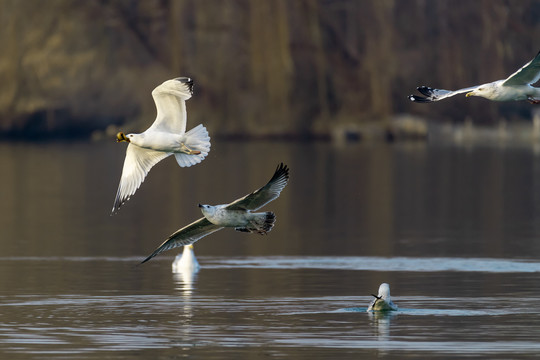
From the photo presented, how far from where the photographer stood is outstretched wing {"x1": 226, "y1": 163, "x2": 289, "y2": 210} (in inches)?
649

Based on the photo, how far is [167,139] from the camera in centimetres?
1900

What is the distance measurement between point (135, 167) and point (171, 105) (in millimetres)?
1038

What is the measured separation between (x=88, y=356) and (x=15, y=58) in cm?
6560

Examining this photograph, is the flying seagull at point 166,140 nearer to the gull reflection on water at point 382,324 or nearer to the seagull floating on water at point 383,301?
the seagull floating on water at point 383,301

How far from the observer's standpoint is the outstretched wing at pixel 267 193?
649 inches

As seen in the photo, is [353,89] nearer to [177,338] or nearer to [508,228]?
[508,228]

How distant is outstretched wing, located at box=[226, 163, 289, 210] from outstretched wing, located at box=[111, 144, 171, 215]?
2.52m

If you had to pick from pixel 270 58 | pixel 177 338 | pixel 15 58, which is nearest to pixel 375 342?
pixel 177 338

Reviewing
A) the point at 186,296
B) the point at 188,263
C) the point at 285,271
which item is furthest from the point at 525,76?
the point at 188,263

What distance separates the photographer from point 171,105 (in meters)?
19.6

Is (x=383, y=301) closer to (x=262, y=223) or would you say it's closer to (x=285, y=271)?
(x=262, y=223)

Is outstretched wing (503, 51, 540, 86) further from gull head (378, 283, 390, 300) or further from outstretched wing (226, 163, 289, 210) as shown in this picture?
outstretched wing (226, 163, 289, 210)

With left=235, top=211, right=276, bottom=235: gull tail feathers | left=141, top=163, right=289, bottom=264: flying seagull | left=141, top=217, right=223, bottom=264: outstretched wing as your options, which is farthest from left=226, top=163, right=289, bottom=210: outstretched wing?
left=141, top=217, right=223, bottom=264: outstretched wing

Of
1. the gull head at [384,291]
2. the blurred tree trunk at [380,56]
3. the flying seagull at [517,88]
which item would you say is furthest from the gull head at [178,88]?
the blurred tree trunk at [380,56]
